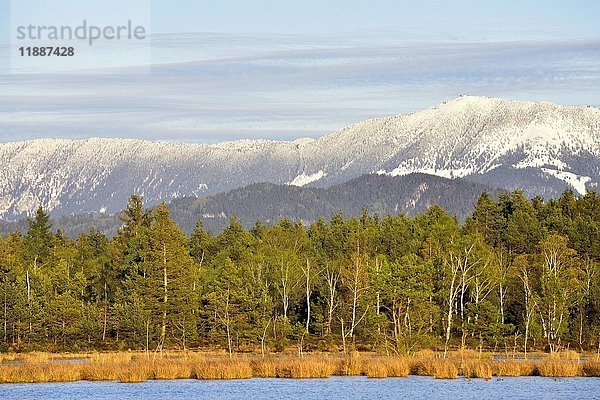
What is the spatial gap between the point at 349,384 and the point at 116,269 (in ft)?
222

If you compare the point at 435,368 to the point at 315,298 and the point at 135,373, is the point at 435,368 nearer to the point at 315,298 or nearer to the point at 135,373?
the point at 135,373

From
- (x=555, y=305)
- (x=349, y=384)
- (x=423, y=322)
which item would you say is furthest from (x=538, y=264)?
(x=349, y=384)

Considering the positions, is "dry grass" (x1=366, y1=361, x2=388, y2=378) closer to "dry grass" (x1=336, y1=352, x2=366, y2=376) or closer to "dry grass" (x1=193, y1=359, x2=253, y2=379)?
"dry grass" (x1=336, y1=352, x2=366, y2=376)

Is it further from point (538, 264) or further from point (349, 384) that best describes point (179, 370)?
point (538, 264)

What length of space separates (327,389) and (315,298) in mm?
59721

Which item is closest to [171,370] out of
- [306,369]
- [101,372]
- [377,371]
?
[101,372]

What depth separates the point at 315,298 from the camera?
11875 cm

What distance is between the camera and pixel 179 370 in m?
65.1

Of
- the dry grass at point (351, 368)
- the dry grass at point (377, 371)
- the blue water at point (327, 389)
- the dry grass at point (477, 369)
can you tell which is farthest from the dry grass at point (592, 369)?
the dry grass at point (351, 368)

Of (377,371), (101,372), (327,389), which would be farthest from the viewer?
(101,372)

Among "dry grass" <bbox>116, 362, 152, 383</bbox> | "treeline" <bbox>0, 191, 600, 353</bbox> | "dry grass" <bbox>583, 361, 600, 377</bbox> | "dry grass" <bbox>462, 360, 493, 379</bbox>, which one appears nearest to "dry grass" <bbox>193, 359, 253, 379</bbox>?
"dry grass" <bbox>116, 362, 152, 383</bbox>

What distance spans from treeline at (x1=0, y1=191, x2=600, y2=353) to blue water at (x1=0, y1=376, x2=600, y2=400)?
13.8 meters

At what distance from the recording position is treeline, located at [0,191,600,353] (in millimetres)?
93438

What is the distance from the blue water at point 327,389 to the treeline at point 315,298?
13.8 m
